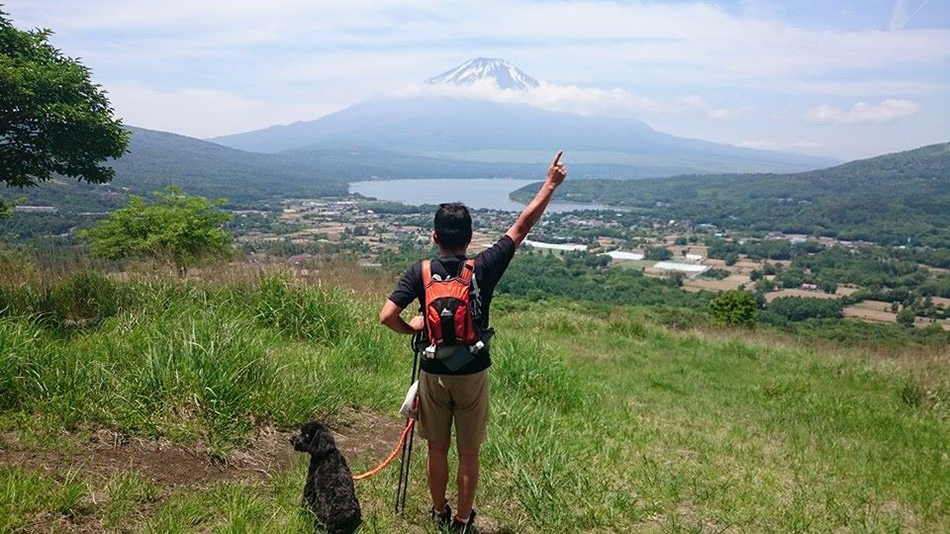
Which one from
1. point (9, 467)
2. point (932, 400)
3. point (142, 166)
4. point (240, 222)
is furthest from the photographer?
point (142, 166)

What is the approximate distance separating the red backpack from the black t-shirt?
0.04 metres

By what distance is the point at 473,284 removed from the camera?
2.84 meters

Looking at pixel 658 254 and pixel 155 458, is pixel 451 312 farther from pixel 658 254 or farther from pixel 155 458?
pixel 658 254

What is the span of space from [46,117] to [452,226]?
4.22 metres

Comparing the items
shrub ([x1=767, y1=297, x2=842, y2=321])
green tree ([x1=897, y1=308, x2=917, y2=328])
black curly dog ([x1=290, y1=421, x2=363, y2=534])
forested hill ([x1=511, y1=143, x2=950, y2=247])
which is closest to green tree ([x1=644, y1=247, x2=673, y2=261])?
shrub ([x1=767, y1=297, x2=842, y2=321])

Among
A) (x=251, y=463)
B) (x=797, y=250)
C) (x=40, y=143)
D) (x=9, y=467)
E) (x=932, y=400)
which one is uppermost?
(x=40, y=143)

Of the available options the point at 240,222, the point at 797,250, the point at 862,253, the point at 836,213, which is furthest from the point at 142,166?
the point at 836,213

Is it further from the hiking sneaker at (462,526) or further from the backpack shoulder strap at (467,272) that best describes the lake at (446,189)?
the backpack shoulder strap at (467,272)

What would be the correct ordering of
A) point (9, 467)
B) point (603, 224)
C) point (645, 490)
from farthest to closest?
1. point (603, 224)
2. point (645, 490)
3. point (9, 467)

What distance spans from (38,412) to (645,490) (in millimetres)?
3520

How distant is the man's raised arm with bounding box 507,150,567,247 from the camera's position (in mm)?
3061

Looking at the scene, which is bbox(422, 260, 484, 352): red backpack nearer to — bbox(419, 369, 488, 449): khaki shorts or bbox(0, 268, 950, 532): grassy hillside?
bbox(419, 369, 488, 449): khaki shorts

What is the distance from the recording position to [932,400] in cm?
754

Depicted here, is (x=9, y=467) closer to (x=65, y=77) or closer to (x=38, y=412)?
(x=38, y=412)
